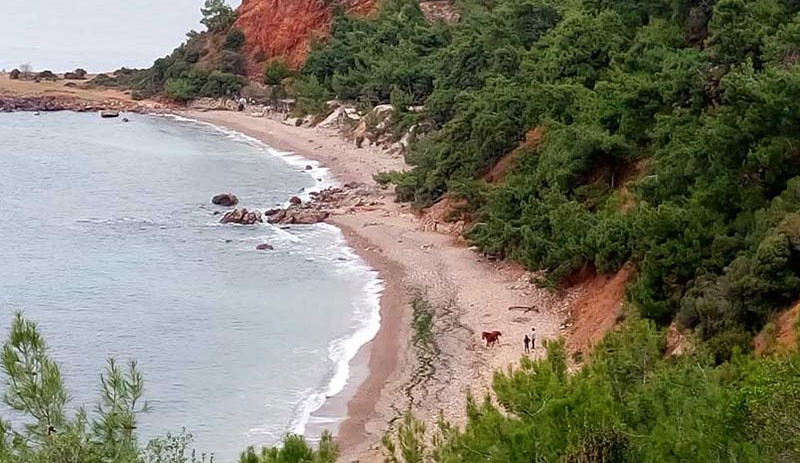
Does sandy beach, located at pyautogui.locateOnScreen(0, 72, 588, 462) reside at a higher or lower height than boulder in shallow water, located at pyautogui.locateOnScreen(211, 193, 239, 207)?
higher

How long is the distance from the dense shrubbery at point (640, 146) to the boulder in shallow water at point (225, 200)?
8509 mm

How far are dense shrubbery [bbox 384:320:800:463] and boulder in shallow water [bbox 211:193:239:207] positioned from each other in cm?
3610

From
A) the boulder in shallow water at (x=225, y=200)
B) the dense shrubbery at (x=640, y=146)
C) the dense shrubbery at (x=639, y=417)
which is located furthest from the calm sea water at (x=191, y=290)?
the dense shrubbery at (x=639, y=417)

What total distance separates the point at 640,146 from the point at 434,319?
762 centimetres

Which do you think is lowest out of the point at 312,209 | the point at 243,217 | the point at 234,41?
the point at 243,217

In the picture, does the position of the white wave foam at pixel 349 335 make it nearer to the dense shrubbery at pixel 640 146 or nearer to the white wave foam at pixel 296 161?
the dense shrubbery at pixel 640 146

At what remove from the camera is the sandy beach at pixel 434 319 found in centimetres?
2384

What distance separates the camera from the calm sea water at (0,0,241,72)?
117m

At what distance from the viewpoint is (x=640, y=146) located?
103ft

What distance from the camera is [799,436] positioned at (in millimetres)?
10125

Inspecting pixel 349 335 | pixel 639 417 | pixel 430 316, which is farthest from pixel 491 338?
pixel 639 417

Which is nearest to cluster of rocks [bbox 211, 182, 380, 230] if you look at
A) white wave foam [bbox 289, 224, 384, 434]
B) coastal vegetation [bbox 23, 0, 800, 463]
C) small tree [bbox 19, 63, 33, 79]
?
coastal vegetation [bbox 23, 0, 800, 463]

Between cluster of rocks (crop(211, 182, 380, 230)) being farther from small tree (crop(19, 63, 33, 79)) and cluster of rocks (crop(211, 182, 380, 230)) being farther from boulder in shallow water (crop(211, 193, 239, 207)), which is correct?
small tree (crop(19, 63, 33, 79))

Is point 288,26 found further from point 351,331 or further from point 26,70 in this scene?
point 351,331
